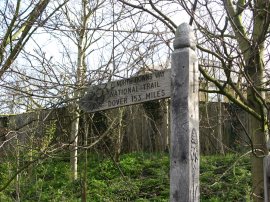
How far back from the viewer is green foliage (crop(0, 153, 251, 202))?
8.51 meters

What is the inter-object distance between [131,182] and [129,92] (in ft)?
18.2

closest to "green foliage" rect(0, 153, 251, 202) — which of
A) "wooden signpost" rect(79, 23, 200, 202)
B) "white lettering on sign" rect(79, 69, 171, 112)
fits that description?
"white lettering on sign" rect(79, 69, 171, 112)

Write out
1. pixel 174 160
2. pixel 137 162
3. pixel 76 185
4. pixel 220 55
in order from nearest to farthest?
pixel 174 160 < pixel 220 55 < pixel 76 185 < pixel 137 162

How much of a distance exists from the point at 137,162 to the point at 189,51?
9.10 m

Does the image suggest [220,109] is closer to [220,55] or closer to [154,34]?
[154,34]

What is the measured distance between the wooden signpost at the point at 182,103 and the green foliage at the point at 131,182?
532cm

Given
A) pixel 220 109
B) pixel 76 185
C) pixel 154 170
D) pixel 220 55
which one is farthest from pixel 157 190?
pixel 220 55

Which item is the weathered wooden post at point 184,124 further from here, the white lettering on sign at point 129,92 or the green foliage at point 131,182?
the green foliage at point 131,182

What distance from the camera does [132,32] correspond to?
184 inches

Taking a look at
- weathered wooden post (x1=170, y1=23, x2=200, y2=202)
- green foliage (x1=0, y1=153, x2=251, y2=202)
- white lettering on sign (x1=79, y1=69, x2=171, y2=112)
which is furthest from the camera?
green foliage (x1=0, y1=153, x2=251, y2=202)

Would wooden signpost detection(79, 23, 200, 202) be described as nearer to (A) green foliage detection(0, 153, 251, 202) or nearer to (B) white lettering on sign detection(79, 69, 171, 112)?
(B) white lettering on sign detection(79, 69, 171, 112)

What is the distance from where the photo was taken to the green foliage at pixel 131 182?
8.51m

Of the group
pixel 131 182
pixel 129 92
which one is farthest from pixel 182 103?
pixel 131 182

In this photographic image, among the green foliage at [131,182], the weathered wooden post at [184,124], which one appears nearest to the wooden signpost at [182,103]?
the weathered wooden post at [184,124]
